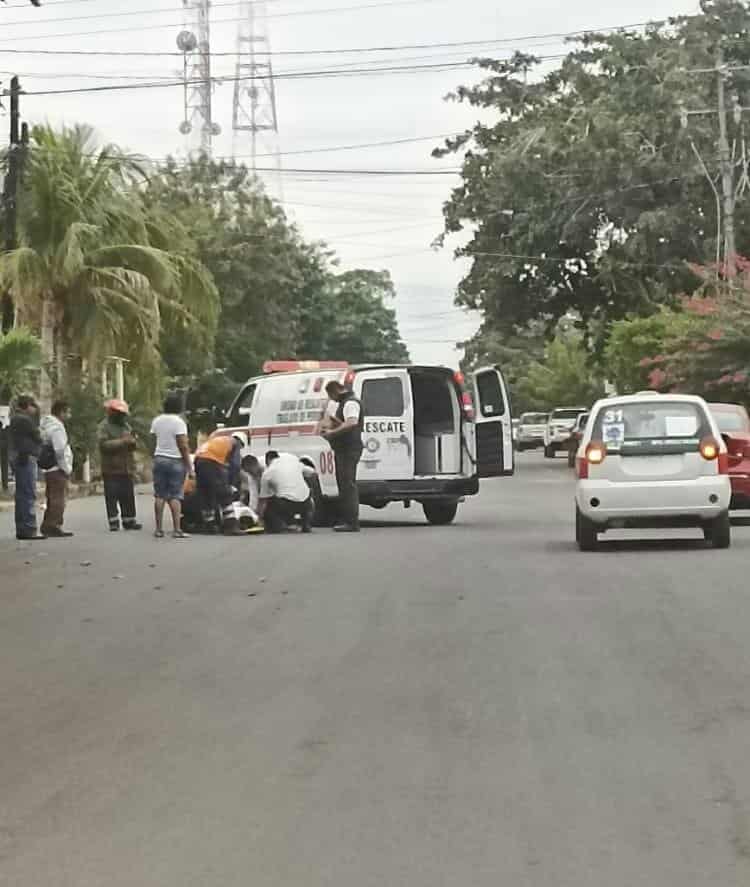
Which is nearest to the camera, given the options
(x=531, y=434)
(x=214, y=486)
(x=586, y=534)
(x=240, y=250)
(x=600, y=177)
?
(x=586, y=534)

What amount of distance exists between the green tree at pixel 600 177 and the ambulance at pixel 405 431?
22308 millimetres

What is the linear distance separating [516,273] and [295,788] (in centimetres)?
4458

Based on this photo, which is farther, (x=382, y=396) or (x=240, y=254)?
(x=240, y=254)

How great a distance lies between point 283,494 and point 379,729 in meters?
14.0

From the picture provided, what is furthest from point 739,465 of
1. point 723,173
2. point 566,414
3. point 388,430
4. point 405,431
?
point 566,414

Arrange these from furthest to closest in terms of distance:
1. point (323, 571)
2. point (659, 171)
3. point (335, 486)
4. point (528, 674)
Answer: point (659, 171) → point (335, 486) → point (323, 571) → point (528, 674)

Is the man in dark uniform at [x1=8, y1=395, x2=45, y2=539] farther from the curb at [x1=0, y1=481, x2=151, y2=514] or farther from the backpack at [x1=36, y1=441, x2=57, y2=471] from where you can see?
the curb at [x1=0, y1=481, x2=151, y2=514]

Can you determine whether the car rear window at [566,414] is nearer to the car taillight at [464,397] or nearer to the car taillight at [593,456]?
the car taillight at [464,397]

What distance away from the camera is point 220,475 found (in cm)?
2284

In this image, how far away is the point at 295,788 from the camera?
24.3ft

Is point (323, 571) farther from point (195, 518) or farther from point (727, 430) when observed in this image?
point (727, 430)

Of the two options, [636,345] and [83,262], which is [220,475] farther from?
[636,345]

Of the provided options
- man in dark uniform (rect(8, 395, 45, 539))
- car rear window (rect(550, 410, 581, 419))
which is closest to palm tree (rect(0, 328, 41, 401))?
man in dark uniform (rect(8, 395, 45, 539))

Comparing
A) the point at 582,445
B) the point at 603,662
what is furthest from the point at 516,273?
the point at 603,662
